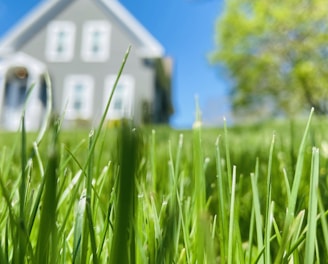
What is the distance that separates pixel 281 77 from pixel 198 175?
27694mm

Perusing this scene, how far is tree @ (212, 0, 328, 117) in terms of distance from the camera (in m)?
25.4

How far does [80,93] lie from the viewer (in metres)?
21.1

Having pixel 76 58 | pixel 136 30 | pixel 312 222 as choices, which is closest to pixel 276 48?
pixel 136 30

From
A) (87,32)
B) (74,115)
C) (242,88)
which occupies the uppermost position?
(87,32)

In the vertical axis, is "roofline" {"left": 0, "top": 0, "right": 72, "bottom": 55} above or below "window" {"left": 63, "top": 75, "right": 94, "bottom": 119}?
above

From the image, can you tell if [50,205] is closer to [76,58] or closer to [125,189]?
[125,189]

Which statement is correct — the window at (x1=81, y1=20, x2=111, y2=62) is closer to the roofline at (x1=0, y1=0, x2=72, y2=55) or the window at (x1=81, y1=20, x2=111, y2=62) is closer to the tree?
the roofline at (x1=0, y1=0, x2=72, y2=55)

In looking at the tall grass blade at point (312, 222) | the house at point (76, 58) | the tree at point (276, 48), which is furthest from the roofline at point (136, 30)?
the tall grass blade at point (312, 222)

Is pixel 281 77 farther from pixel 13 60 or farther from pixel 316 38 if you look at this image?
pixel 13 60

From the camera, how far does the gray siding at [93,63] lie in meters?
20.4

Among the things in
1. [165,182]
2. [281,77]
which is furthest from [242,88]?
[165,182]

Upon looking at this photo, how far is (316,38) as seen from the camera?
83.9ft

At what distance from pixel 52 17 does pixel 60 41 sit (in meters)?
1.54

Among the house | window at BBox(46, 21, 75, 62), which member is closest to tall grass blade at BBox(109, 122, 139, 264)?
the house
